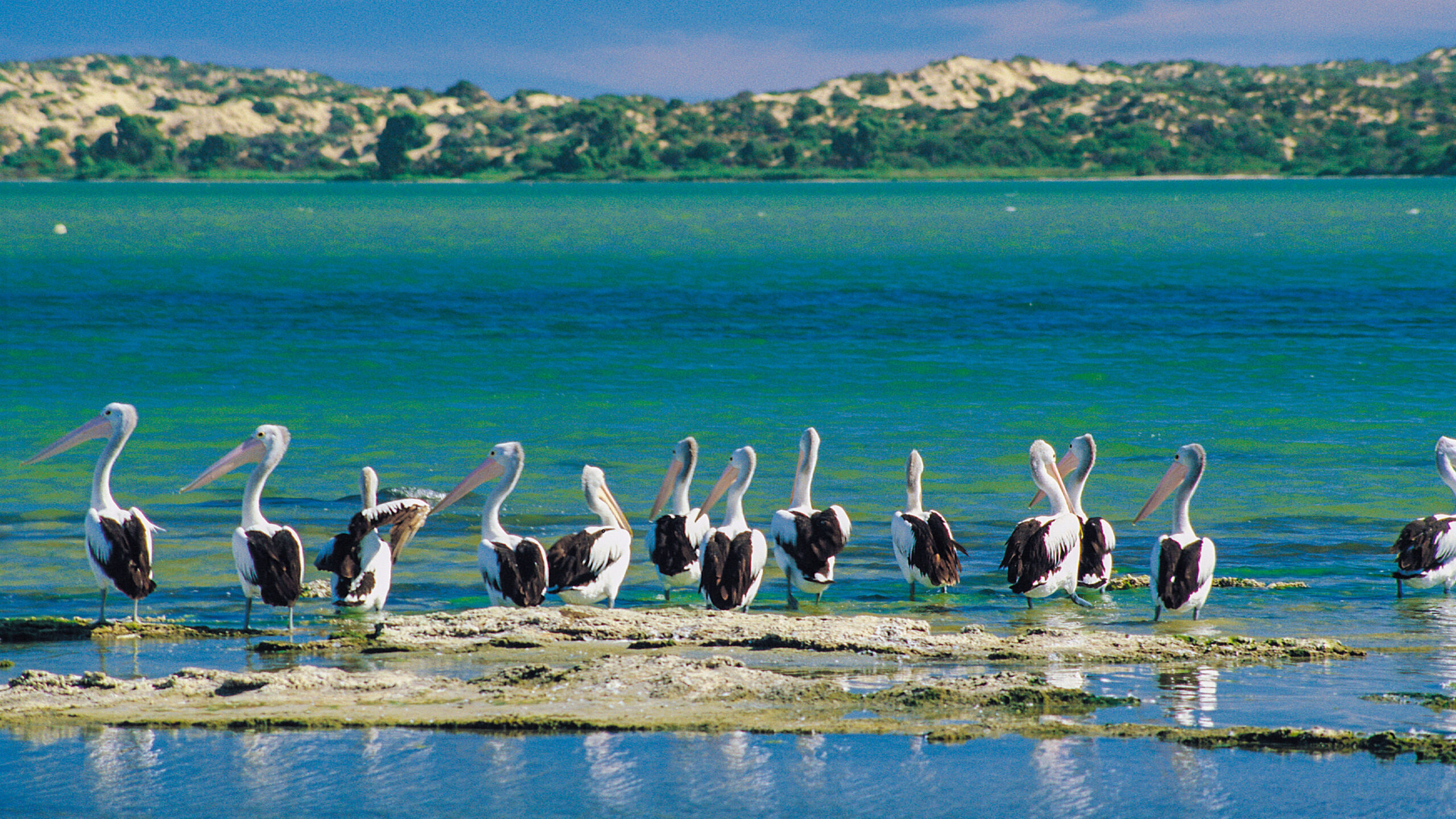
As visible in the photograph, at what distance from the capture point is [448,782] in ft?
20.9

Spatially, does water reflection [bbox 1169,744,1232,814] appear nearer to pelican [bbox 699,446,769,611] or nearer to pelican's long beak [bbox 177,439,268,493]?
pelican [bbox 699,446,769,611]

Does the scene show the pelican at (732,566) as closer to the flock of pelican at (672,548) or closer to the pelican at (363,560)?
the flock of pelican at (672,548)

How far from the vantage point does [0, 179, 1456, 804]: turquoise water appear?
10.6 m

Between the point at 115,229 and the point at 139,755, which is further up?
the point at 115,229

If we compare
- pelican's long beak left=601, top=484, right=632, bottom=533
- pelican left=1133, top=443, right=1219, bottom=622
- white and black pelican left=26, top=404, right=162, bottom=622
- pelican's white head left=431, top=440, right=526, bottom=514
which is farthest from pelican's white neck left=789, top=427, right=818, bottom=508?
white and black pelican left=26, top=404, right=162, bottom=622

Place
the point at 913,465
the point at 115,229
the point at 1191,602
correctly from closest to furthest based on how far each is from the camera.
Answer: the point at 1191,602 → the point at 913,465 → the point at 115,229

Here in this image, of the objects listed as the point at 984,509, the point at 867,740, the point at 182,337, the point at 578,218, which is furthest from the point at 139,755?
the point at 578,218

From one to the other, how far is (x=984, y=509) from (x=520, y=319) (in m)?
24.9

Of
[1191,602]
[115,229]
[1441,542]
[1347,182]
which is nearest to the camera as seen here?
[1191,602]

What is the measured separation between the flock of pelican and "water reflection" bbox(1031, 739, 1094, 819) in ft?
10.3

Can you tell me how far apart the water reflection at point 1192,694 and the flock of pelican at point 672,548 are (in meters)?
1.54

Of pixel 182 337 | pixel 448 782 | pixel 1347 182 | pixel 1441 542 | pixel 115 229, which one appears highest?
pixel 1347 182

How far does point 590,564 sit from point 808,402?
539 inches

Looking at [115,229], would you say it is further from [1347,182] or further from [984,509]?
[1347,182]
